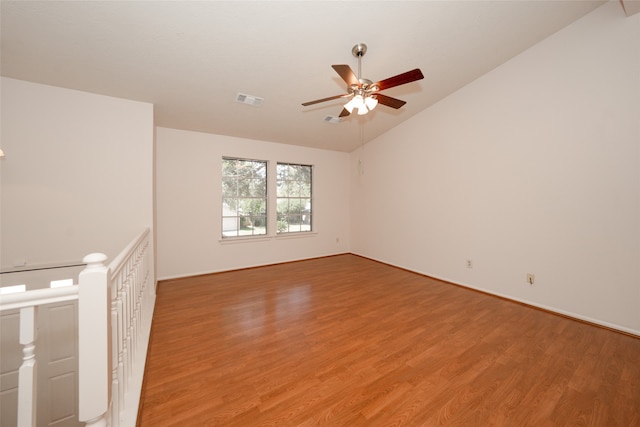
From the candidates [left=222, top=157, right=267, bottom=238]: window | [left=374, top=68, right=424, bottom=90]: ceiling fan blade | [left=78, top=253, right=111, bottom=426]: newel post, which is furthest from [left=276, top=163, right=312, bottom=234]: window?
[left=78, top=253, right=111, bottom=426]: newel post

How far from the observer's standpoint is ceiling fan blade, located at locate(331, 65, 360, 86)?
1943 mm

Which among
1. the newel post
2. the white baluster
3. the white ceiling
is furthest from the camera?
the white ceiling

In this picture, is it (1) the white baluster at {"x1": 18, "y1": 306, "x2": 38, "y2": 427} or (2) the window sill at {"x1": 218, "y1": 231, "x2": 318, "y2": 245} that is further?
(2) the window sill at {"x1": 218, "y1": 231, "x2": 318, "y2": 245}

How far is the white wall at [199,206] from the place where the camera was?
4.09m

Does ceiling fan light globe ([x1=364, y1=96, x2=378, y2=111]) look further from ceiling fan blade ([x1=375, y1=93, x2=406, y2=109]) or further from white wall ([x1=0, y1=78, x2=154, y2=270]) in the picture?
white wall ([x1=0, y1=78, x2=154, y2=270])

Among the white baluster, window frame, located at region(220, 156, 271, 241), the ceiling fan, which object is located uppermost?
the ceiling fan

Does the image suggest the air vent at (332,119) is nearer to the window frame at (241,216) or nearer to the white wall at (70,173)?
the window frame at (241,216)

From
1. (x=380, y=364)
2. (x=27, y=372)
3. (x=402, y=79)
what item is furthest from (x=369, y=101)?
(x=27, y=372)

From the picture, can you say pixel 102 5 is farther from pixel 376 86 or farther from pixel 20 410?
pixel 20 410

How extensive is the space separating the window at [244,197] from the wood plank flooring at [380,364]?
1711mm

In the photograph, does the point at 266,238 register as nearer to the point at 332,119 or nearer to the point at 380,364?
the point at 332,119

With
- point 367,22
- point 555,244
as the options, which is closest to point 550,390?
point 555,244

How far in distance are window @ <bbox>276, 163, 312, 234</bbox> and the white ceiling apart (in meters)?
1.86

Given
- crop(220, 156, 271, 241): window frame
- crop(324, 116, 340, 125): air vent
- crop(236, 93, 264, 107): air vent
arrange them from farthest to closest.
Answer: crop(220, 156, 271, 241): window frame, crop(324, 116, 340, 125): air vent, crop(236, 93, 264, 107): air vent
